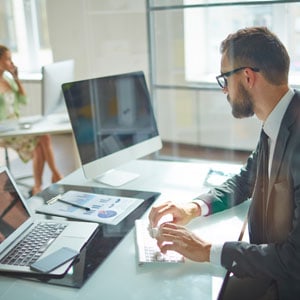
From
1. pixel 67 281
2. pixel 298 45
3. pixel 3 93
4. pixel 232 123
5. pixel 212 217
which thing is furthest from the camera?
pixel 232 123

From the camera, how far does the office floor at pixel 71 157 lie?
393 centimetres

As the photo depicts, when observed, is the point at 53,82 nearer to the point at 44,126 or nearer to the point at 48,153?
the point at 44,126

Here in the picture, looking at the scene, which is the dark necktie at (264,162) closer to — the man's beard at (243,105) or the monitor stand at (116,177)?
the man's beard at (243,105)

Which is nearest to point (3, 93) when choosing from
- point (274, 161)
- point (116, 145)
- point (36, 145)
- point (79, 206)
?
point (36, 145)

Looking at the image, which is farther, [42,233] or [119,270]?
[42,233]

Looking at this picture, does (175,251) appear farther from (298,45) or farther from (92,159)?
(298,45)

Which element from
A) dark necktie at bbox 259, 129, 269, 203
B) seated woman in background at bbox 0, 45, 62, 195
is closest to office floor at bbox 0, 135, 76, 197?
seated woman in background at bbox 0, 45, 62, 195

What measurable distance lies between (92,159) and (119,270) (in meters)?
0.68

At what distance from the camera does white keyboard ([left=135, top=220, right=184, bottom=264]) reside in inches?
50.3

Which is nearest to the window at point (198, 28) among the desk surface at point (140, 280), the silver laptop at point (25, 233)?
the desk surface at point (140, 280)

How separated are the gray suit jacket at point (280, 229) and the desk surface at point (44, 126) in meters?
1.94

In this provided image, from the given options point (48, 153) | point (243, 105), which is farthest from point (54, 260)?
point (48, 153)

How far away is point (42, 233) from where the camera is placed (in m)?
1.43

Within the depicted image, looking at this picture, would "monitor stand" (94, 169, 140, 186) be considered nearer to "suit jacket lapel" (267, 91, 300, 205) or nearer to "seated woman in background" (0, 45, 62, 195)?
"suit jacket lapel" (267, 91, 300, 205)
